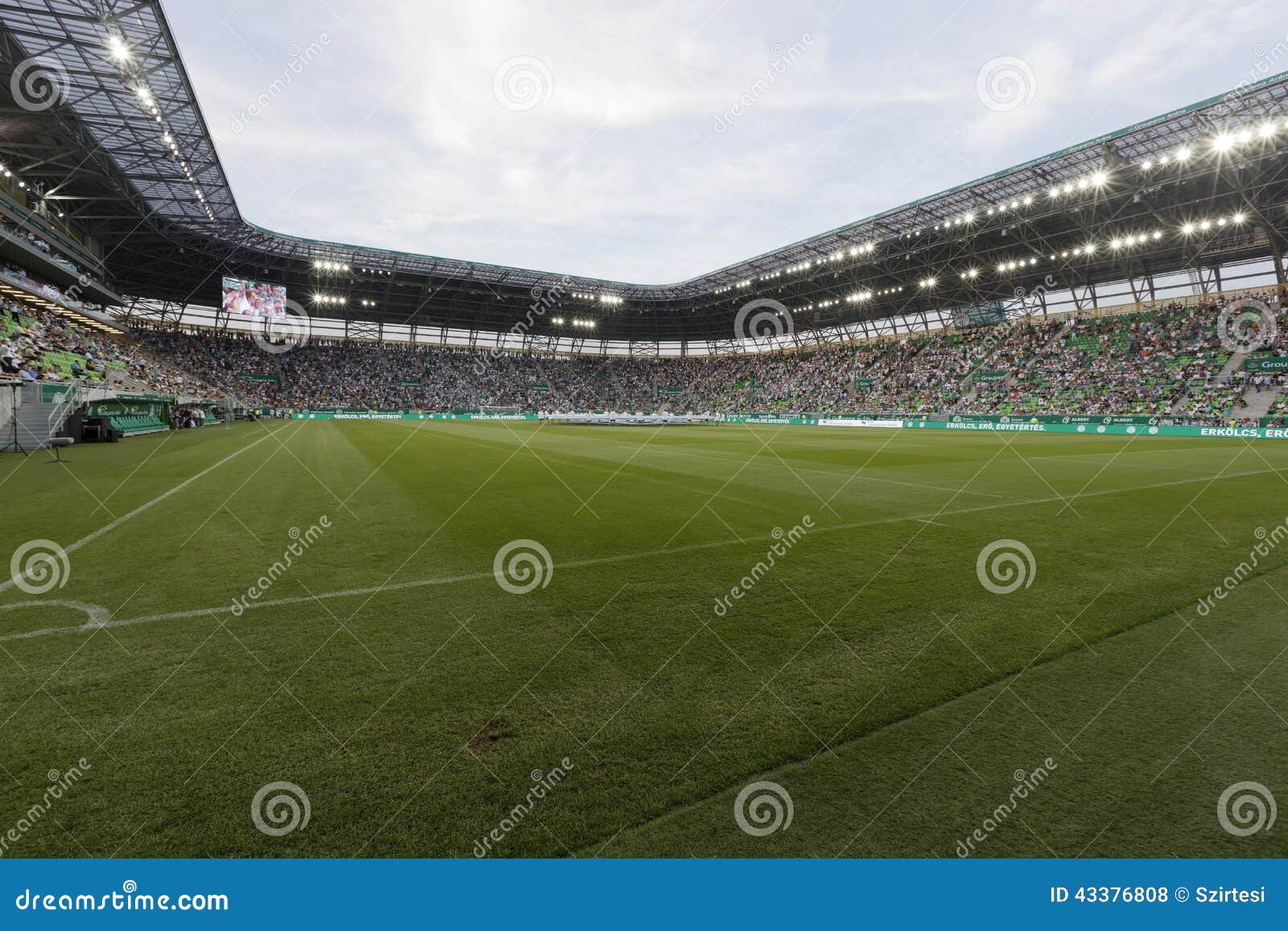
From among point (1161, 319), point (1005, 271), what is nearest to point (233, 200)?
point (1005, 271)

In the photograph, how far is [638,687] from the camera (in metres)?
3.73

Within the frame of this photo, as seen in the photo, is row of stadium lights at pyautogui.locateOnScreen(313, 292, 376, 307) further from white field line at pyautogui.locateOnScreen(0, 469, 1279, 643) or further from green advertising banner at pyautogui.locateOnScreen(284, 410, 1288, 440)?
white field line at pyautogui.locateOnScreen(0, 469, 1279, 643)

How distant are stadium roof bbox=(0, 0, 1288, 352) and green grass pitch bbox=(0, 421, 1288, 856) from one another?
93.4 ft

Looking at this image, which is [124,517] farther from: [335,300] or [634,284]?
[335,300]

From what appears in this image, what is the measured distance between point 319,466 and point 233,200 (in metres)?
38.3

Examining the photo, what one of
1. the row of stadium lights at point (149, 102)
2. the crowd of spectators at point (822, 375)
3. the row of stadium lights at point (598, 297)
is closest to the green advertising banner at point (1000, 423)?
the crowd of spectators at point (822, 375)

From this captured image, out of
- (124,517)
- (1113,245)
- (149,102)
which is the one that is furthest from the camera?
(1113,245)

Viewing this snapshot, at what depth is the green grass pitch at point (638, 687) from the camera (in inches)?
97.2

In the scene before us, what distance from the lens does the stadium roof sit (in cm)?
2625

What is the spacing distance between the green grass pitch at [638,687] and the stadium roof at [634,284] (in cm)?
2846

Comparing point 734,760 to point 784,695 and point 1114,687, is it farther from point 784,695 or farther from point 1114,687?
point 1114,687

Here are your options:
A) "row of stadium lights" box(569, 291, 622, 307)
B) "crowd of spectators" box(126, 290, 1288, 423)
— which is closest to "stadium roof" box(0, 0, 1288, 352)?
"row of stadium lights" box(569, 291, 622, 307)

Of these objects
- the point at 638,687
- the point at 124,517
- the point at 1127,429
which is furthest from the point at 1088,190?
the point at 124,517

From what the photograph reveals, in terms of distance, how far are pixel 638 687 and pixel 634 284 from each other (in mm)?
70514
